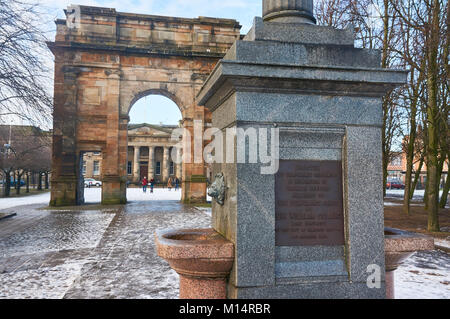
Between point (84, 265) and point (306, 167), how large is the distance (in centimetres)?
544

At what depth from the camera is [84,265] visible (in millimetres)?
7188

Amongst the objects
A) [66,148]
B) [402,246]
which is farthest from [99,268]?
[66,148]

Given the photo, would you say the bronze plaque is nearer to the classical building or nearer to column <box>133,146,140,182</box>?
the classical building

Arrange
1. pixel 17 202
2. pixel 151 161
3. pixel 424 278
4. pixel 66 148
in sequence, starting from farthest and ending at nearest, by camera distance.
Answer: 1. pixel 151 161
2. pixel 17 202
3. pixel 66 148
4. pixel 424 278

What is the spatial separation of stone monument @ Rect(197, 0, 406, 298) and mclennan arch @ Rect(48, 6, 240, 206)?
20.4 metres

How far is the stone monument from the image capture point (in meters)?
3.52

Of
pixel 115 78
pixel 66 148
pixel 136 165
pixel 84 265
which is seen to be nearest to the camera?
pixel 84 265

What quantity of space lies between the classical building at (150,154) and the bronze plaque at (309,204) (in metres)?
62.4

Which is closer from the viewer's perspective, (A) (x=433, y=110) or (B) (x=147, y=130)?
(A) (x=433, y=110)

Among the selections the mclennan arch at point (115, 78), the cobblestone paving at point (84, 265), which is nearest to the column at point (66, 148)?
the mclennan arch at point (115, 78)

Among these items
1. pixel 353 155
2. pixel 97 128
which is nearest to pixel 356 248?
pixel 353 155

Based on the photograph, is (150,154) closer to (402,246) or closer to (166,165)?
(166,165)

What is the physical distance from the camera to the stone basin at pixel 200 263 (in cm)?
339
